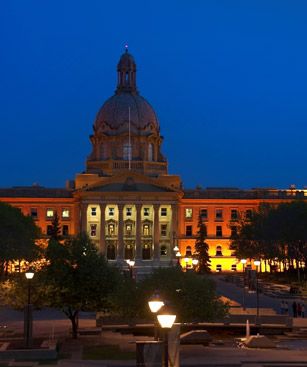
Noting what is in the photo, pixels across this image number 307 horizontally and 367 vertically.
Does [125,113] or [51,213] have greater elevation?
[125,113]

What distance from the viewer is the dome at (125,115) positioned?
6176 inches

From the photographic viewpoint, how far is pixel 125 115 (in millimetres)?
157000

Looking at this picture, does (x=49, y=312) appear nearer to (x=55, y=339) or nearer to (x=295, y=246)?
(x=55, y=339)

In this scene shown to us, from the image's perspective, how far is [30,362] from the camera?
35406 millimetres

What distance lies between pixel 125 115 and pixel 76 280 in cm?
11230

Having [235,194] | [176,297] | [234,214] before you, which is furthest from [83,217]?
[176,297]

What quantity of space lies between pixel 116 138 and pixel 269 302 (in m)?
88.1

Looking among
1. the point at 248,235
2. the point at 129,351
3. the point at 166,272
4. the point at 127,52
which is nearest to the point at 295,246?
the point at 248,235

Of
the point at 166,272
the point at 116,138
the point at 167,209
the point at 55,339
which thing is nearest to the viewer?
the point at 55,339

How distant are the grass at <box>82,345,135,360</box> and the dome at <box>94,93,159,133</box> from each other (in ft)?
382

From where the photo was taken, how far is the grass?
37594 mm

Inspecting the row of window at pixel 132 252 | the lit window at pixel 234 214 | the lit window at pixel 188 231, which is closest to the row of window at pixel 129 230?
the row of window at pixel 132 252

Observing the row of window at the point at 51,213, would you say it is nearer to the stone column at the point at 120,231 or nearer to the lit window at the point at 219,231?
the stone column at the point at 120,231

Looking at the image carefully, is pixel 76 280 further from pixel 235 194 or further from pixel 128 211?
pixel 235 194
